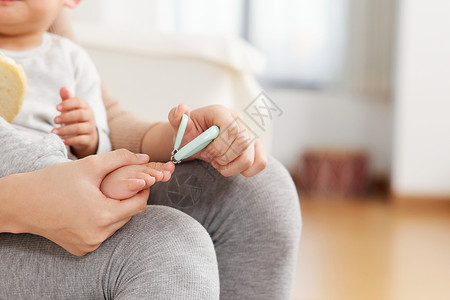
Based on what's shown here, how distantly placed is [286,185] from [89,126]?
25 centimetres

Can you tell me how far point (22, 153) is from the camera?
0.52 m

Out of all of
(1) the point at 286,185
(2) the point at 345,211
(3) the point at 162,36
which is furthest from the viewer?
(2) the point at 345,211

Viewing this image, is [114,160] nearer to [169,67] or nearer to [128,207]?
[128,207]

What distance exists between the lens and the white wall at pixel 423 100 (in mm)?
2416

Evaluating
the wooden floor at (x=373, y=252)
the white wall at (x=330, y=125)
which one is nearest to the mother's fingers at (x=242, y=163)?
the wooden floor at (x=373, y=252)

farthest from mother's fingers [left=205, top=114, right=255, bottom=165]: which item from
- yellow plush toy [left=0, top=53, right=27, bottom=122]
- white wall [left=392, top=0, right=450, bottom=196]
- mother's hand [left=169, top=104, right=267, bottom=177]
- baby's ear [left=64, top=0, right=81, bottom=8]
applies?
white wall [left=392, top=0, right=450, bottom=196]

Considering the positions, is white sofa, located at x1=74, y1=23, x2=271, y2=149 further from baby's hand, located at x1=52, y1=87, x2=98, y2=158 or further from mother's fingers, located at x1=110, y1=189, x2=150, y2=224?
mother's fingers, located at x1=110, y1=189, x2=150, y2=224

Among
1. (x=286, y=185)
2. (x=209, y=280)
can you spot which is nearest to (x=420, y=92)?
(x=286, y=185)

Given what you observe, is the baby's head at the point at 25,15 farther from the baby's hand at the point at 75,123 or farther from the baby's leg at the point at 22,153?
the baby's leg at the point at 22,153

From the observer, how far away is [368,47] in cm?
284

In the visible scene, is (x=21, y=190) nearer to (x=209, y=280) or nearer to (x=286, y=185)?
(x=209, y=280)

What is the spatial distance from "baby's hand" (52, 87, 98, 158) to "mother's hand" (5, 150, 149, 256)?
0.19 m

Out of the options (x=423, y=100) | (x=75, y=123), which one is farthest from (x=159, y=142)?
(x=423, y=100)

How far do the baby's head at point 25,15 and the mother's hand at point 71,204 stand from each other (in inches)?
10.9
